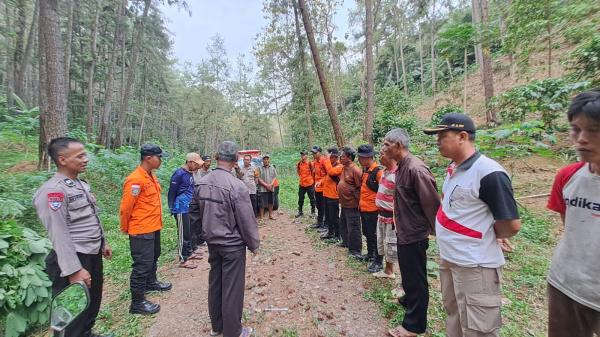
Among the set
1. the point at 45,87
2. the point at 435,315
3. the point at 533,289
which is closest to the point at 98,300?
the point at 435,315

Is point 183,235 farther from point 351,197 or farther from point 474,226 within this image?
point 474,226

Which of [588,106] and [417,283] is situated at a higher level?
[588,106]

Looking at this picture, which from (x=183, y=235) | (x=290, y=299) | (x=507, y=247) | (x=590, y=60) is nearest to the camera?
(x=290, y=299)

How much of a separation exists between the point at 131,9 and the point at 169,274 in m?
17.6

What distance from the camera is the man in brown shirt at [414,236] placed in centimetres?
283

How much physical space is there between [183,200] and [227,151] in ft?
9.00

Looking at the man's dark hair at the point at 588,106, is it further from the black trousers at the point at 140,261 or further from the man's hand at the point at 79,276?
the black trousers at the point at 140,261

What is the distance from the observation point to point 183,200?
17.4 feet

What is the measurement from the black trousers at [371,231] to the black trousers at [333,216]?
1424mm

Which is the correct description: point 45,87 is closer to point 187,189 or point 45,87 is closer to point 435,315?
point 187,189

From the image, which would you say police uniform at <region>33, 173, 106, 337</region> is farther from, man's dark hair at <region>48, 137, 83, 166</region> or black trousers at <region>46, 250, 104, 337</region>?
man's dark hair at <region>48, 137, 83, 166</region>

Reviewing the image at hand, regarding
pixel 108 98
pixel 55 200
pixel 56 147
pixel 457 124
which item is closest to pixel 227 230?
pixel 55 200

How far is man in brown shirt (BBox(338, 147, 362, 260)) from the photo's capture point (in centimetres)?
504

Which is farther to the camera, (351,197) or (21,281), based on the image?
(351,197)
